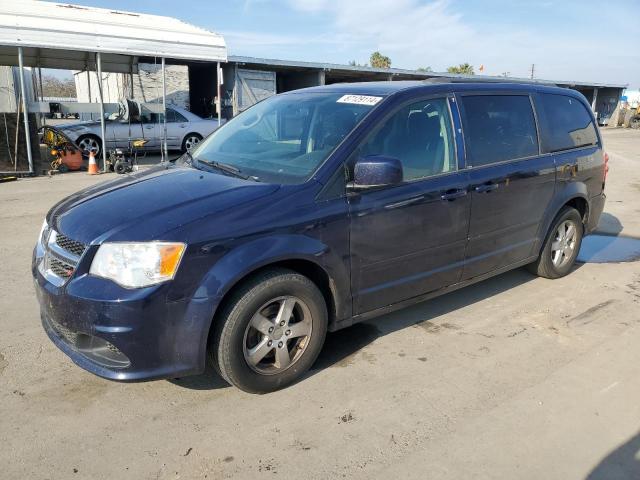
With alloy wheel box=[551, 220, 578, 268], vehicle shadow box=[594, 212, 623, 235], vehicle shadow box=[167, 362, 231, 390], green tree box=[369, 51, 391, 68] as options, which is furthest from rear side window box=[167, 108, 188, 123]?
green tree box=[369, 51, 391, 68]

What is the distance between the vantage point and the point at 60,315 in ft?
9.11

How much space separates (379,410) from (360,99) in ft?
6.83

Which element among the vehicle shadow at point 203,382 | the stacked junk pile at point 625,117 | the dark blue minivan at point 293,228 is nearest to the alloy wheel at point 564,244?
the dark blue minivan at point 293,228

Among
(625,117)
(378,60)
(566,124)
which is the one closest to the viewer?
(566,124)

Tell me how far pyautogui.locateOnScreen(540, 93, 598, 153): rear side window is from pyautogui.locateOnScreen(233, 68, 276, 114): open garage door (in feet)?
54.4

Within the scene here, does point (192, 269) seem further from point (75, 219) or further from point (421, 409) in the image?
point (421, 409)

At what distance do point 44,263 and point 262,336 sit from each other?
136cm

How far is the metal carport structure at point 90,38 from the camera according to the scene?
36.7 feet

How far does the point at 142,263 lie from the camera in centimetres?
262

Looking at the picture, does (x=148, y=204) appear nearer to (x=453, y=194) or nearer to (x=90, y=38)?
(x=453, y=194)

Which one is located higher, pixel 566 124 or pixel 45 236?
pixel 566 124

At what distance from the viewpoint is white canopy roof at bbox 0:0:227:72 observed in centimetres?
1116

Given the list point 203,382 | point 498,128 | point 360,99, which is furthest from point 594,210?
point 203,382

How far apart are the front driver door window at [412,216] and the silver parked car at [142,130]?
10.8m
